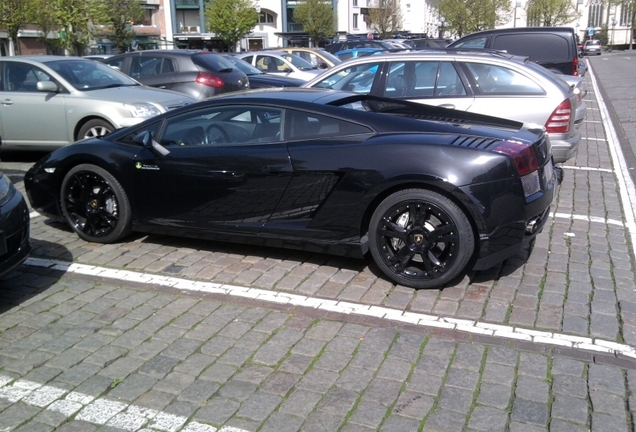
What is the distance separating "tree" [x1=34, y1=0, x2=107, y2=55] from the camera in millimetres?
28672

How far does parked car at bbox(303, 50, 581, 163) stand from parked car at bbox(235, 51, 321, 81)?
10.6 meters

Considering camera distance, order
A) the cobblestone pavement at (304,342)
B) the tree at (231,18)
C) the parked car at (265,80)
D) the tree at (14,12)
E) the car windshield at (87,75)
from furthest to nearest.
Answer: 1. the tree at (231,18)
2. the tree at (14,12)
3. the parked car at (265,80)
4. the car windshield at (87,75)
5. the cobblestone pavement at (304,342)

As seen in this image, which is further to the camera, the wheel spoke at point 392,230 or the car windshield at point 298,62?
the car windshield at point 298,62

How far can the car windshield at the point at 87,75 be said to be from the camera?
33.1 ft

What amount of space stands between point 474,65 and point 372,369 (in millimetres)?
5097

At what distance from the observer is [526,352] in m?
4.23

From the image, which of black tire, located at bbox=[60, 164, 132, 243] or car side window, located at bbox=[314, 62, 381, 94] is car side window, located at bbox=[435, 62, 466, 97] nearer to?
car side window, located at bbox=[314, 62, 381, 94]

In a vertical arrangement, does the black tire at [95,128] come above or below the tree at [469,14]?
below

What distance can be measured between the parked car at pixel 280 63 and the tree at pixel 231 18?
1439 inches

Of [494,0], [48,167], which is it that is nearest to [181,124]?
[48,167]

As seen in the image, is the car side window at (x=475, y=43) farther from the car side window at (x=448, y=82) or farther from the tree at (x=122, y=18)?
the tree at (x=122, y=18)

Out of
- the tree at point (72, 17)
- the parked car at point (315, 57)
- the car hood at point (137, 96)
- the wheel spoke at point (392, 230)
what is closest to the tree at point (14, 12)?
the tree at point (72, 17)

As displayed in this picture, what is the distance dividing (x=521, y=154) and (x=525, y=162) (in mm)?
69

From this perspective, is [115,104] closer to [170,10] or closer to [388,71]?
[388,71]
